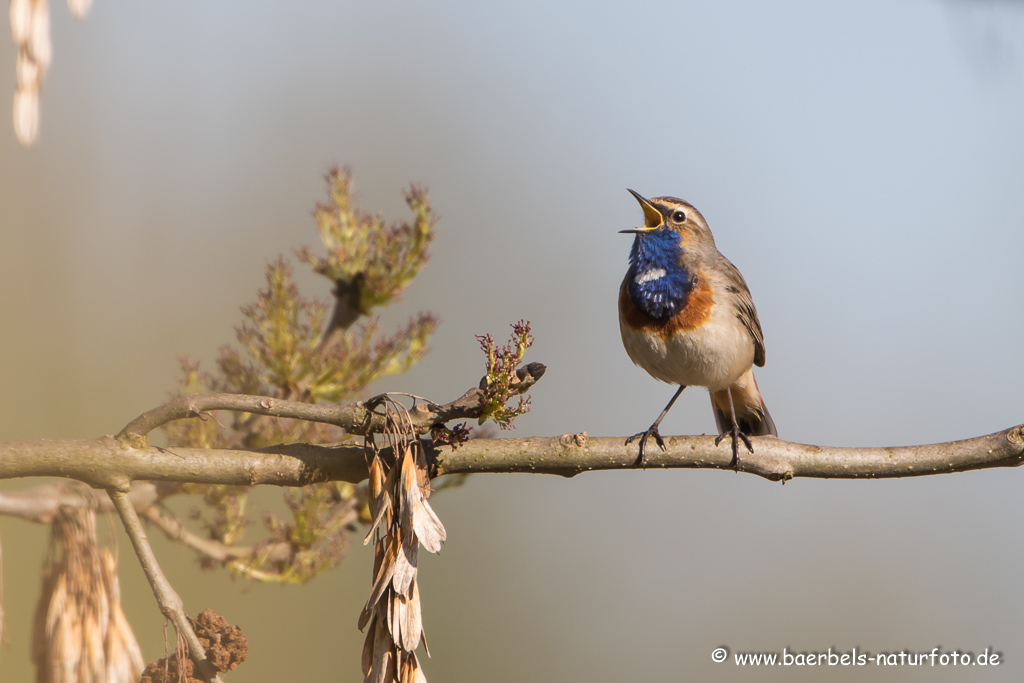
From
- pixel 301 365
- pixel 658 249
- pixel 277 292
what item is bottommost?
pixel 301 365

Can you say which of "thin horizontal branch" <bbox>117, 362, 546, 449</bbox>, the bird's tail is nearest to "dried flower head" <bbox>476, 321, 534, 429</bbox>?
"thin horizontal branch" <bbox>117, 362, 546, 449</bbox>

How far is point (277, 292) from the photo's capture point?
160cm

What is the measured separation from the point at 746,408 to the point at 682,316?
0.60 m

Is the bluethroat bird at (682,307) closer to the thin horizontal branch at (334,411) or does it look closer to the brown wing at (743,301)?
the brown wing at (743,301)

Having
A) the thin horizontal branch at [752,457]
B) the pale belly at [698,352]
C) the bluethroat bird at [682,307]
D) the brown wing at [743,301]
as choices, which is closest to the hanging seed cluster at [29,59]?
the thin horizontal branch at [752,457]

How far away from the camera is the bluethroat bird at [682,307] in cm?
199

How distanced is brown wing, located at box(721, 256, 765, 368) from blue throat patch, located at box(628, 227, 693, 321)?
0.48ft

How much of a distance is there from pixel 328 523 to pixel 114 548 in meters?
0.58

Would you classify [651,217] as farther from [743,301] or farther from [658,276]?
[743,301]

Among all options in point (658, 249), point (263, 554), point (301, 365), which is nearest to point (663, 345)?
point (658, 249)

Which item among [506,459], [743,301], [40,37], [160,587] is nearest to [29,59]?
[40,37]

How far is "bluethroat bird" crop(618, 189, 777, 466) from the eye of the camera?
6.54 ft

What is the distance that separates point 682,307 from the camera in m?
2.00

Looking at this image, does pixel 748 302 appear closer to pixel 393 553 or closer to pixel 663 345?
pixel 663 345
